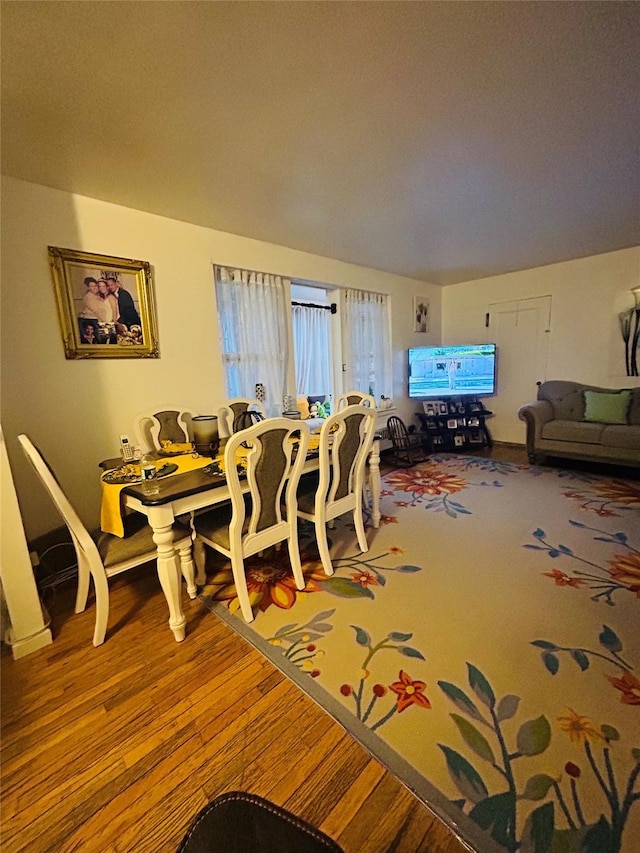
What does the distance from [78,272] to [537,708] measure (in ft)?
11.3

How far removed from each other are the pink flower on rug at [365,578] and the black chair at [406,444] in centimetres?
232

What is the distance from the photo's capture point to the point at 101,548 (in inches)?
68.6

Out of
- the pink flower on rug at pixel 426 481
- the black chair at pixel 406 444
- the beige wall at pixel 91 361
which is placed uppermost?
the beige wall at pixel 91 361

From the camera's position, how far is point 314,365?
167 inches

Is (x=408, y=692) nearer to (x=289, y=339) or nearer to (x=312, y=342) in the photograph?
(x=289, y=339)

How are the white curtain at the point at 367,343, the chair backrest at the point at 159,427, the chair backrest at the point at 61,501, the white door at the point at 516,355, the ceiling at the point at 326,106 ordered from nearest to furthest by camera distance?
the ceiling at the point at 326,106 → the chair backrest at the point at 61,501 → the chair backrest at the point at 159,427 → the white curtain at the point at 367,343 → the white door at the point at 516,355

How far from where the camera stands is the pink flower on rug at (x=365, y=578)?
6.82ft

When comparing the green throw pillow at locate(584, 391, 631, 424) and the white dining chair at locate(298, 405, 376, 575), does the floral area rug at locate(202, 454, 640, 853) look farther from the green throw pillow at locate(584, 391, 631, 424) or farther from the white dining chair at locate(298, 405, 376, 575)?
the green throw pillow at locate(584, 391, 631, 424)

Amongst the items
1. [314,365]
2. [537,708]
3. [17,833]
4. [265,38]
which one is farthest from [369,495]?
[265,38]

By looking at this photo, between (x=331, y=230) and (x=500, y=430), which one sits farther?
(x=500, y=430)

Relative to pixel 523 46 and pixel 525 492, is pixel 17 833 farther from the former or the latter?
pixel 525 492

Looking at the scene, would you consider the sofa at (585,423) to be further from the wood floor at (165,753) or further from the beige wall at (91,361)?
the wood floor at (165,753)

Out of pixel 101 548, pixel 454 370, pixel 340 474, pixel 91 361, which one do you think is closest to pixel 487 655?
pixel 340 474

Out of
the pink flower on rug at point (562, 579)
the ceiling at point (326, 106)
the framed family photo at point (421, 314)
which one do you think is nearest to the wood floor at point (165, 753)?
the pink flower on rug at point (562, 579)
